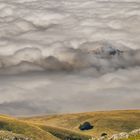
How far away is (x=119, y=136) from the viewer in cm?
17062

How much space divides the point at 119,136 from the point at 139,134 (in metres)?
5.23

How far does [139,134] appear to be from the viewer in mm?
168625

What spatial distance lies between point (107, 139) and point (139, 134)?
333 inches

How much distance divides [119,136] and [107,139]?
3.26 metres

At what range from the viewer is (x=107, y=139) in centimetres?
17175
